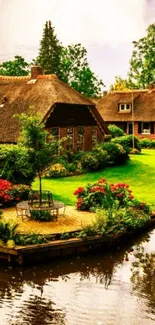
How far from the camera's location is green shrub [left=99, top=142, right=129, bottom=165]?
118ft

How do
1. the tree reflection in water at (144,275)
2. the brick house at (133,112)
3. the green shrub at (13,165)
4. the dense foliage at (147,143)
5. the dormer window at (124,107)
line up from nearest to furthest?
the tree reflection in water at (144,275)
the green shrub at (13,165)
the dense foliage at (147,143)
the brick house at (133,112)
the dormer window at (124,107)

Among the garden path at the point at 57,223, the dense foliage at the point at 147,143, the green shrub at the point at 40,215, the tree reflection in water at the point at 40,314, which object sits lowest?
the tree reflection in water at the point at 40,314

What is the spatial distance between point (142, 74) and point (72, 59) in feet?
45.8

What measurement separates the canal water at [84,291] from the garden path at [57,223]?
1524 millimetres

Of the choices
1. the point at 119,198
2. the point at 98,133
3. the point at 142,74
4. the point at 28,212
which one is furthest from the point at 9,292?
the point at 142,74

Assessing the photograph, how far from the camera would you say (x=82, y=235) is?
1775cm

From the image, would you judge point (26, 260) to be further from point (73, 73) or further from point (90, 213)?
point (73, 73)

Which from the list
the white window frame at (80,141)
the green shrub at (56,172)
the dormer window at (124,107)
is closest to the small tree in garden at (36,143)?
the green shrub at (56,172)

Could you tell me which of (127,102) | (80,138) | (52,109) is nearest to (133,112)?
(127,102)

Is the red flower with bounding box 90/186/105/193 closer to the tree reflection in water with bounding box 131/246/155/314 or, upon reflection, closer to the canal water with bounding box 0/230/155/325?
the tree reflection in water with bounding box 131/246/155/314

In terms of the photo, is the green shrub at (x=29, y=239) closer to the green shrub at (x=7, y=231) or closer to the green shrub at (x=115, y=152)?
the green shrub at (x=7, y=231)

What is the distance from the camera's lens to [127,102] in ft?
192

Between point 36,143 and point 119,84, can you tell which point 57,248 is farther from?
point 119,84

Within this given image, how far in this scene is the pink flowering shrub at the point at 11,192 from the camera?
73.6ft
